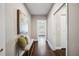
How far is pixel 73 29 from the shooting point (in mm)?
1551

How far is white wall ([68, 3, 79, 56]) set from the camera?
153 cm

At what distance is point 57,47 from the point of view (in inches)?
147

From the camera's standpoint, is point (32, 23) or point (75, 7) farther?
point (32, 23)

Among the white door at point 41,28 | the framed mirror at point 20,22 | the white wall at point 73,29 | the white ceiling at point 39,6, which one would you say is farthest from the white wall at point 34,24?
the white wall at point 73,29

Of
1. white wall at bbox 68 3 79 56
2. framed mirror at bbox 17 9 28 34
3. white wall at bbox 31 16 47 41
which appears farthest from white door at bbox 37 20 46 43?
white wall at bbox 68 3 79 56

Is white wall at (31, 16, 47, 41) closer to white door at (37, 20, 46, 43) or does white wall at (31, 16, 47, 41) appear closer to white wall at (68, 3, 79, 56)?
white door at (37, 20, 46, 43)

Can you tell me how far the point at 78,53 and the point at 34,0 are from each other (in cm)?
97

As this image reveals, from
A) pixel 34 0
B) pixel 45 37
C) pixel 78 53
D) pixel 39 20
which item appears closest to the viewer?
pixel 34 0

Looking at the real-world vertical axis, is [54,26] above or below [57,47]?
above

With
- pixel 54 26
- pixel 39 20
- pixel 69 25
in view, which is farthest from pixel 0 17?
pixel 39 20

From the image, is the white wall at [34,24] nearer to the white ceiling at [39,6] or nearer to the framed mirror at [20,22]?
the white ceiling at [39,6]

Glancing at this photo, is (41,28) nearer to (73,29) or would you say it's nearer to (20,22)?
(20,22)

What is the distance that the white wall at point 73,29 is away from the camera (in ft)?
5.00

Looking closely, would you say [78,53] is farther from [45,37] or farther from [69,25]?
[45,37]
